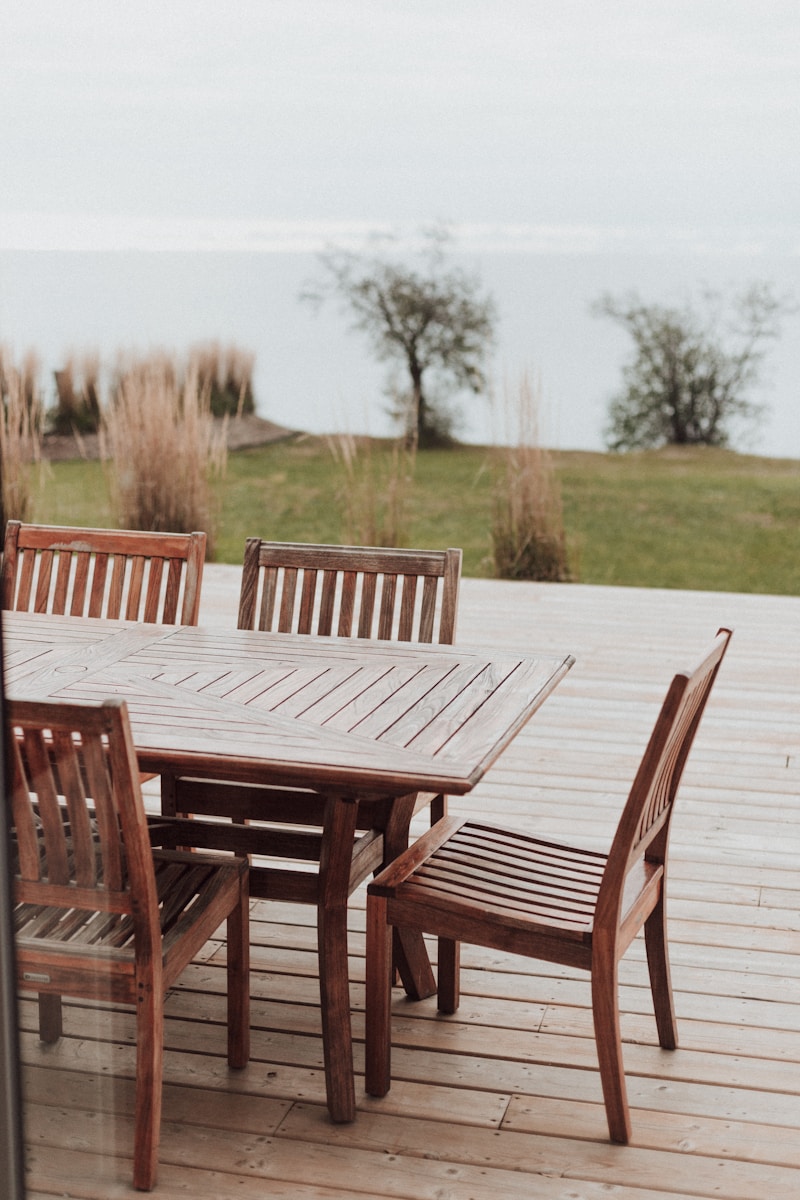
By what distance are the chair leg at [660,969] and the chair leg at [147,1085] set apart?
85cm

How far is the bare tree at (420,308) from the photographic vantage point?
368 inches

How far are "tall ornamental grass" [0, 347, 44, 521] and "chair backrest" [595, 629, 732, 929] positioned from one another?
2.82ft

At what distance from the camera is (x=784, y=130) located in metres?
6.59

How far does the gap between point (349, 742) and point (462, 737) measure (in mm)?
172

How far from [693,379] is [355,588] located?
7365 millimetres

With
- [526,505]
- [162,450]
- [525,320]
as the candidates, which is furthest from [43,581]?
[525,320]

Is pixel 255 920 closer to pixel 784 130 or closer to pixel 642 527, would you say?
pixel 784 130

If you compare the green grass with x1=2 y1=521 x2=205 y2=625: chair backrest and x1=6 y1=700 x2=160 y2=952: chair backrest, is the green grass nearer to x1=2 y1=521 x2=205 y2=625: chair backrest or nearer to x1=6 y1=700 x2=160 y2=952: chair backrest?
x1=2 y1=521 x2=205 y2=625: chair backrest

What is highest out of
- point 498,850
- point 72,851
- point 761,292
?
A: point 761,292

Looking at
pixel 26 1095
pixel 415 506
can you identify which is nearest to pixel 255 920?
pixel 26 1095

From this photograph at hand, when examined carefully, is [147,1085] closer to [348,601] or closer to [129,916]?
[129,916]

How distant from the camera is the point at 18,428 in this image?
1194 millimetres

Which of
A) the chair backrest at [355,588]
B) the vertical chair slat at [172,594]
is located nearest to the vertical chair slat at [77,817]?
the chair backrest at [355,588]

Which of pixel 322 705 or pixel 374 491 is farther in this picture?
pixel 374 491
